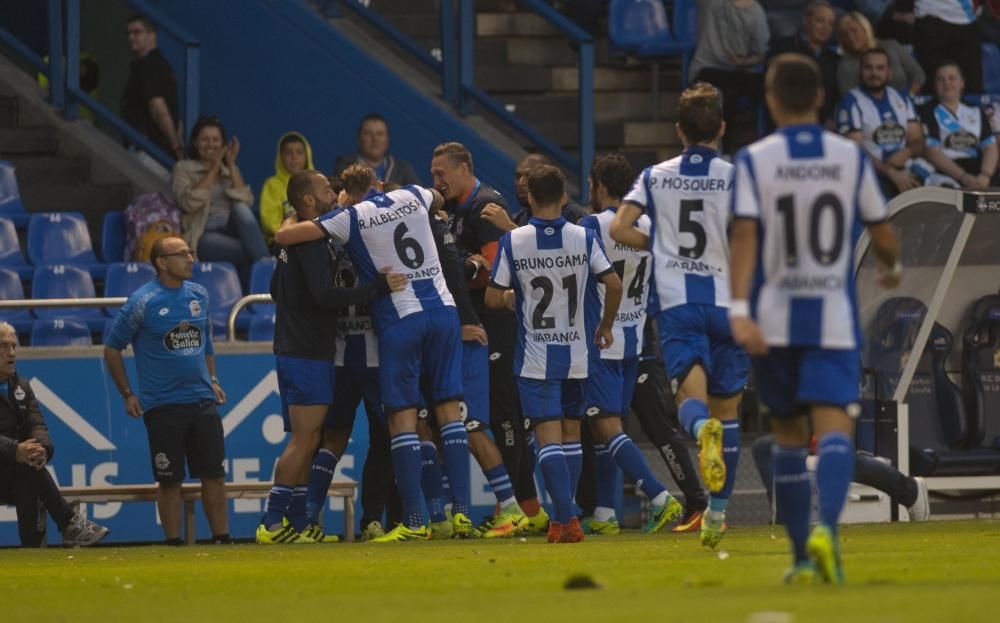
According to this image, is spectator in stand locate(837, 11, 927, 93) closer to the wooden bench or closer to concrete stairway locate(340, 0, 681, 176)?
concrete stairway locate(340, 0, 681, 176)

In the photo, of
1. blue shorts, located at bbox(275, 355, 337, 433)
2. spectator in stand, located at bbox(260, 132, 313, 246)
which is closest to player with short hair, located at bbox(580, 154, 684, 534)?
blue shorts, located at bbox(275, 355, 337, 433)

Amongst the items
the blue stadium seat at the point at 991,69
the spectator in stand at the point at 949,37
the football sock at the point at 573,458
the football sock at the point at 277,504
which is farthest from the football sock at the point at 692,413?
the blue stadium seat at the point at 991,69

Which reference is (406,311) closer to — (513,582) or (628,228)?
(628,228)

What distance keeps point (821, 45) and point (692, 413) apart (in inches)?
355

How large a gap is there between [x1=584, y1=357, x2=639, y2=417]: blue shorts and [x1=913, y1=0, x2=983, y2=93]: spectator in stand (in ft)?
25.9

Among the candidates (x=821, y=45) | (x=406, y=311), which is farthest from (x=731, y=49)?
(x=406, y=311)

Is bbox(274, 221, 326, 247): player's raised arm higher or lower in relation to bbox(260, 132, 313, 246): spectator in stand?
lower

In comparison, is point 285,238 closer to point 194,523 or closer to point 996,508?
point 194,523

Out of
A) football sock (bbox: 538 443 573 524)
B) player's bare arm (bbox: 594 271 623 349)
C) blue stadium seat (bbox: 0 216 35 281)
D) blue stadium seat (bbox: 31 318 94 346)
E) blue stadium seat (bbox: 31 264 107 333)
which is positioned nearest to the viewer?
football sock (bbox: 538 443 573 524)

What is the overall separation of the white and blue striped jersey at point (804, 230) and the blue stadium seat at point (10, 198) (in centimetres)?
1004

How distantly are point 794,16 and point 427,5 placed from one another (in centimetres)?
355

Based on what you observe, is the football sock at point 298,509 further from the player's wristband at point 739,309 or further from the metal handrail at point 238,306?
the player's wristband at point 739,309

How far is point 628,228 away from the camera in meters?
9.62

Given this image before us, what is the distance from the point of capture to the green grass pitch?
621 centimetres
